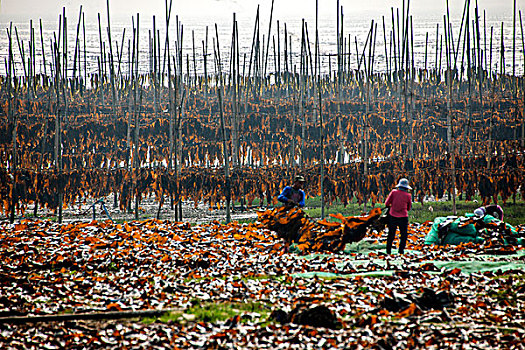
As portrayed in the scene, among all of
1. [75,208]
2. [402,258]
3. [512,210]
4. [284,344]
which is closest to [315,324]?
[284,344]

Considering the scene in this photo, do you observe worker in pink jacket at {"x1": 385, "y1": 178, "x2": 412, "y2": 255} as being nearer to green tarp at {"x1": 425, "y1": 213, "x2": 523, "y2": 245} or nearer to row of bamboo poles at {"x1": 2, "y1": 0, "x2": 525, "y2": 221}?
green tarp at {"x1": 425, "y1": 213, "x2": 523, "y2": 245}

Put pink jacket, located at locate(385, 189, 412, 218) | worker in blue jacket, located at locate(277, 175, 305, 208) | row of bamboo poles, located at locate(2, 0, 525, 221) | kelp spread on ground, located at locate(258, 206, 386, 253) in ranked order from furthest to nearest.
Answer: row of bamboo poles, located at locate(2, 0, 525, 221)
worker in blue jacket, located at locate(277, 175, 305, 208)
kelp spread on ground, located at locate(258, 206, 386, 253)
pink jacket, located at locate(385, 189, 412, 218)

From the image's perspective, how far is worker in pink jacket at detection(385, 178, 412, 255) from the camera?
10.2 meters

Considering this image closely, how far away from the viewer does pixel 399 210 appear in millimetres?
10227

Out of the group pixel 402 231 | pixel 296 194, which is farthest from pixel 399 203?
pixel 296 194

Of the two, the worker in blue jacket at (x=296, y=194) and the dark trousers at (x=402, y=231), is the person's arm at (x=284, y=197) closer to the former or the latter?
the worker in blue jacket at (x=296, y=194)

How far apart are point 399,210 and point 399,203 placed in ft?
0.44

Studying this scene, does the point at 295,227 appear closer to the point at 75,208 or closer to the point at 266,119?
the point at 75,208

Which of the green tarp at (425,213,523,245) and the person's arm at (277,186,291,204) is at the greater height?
the person's arm at (277,186,291,204)

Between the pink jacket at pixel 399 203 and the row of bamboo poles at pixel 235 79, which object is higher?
the row of bamboo poles at pixel 235 79

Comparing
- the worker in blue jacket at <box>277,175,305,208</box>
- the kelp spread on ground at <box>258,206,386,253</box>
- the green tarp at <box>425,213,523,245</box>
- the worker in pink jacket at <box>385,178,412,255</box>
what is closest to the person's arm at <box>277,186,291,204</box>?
the worker in blue jacket at <box>277,175,305,208</box>

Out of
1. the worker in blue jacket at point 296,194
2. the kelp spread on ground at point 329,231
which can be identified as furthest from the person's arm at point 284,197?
the kelp spread on ground at point 329,231

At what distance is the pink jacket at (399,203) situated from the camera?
10148 millimetres

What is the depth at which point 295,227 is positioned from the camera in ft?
37.0
